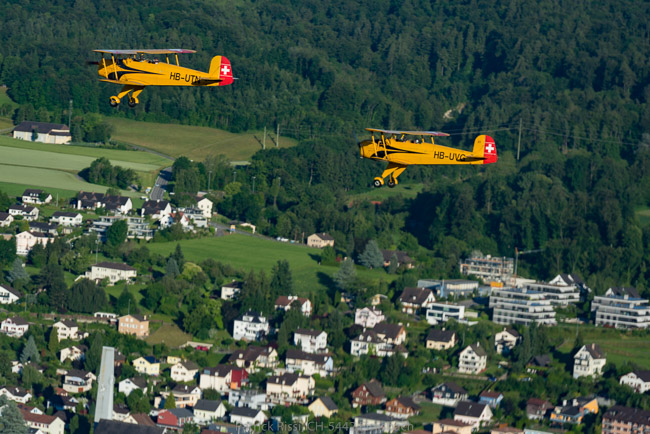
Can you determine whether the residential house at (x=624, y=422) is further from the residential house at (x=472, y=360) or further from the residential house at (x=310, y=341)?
the residential house at (x=310, y=341)

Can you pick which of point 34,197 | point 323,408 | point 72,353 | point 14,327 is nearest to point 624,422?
point 323,408

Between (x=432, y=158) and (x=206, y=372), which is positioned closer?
(x=432, y=158)

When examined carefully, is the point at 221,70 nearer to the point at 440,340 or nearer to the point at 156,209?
the point at 440,340

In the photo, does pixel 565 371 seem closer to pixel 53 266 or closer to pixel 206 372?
pixel 206 372

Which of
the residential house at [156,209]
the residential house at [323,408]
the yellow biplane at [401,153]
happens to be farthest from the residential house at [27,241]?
the yellow biplane at [401,153]

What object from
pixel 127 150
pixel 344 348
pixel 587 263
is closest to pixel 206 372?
pixel 344 348
